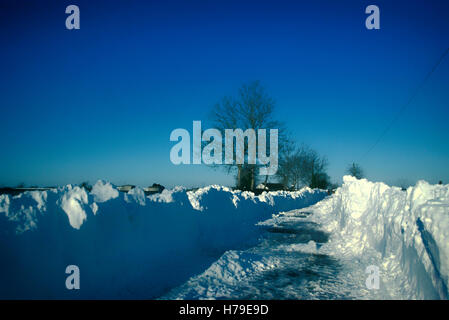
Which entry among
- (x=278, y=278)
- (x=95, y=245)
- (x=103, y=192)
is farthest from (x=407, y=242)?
(x=103, y=192)

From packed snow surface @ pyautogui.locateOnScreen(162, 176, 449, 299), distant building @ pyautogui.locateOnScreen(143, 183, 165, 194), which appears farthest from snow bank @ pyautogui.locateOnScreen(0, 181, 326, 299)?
distant building @ pyautogui.locateOnScreen(143, 183, 165, 194)

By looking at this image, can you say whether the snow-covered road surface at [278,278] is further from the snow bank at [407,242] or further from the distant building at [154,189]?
the distant building at [154,189]

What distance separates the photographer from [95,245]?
386 cm

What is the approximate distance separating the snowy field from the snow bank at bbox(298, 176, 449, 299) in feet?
0.05

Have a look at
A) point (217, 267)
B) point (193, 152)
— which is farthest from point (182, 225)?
point (193, 152)

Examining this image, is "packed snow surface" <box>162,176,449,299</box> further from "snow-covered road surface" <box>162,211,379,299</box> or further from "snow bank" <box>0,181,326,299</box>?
"snow bank" <box>0,181,326,299</box>

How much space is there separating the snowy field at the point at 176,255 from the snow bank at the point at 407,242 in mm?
15

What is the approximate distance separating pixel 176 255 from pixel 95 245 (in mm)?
1891

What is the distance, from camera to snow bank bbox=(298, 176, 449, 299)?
3039mm

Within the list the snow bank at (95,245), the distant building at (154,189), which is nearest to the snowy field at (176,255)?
the snow bank at (95,245)

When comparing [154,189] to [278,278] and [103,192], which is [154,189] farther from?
[278,278]

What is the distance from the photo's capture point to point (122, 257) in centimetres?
416
